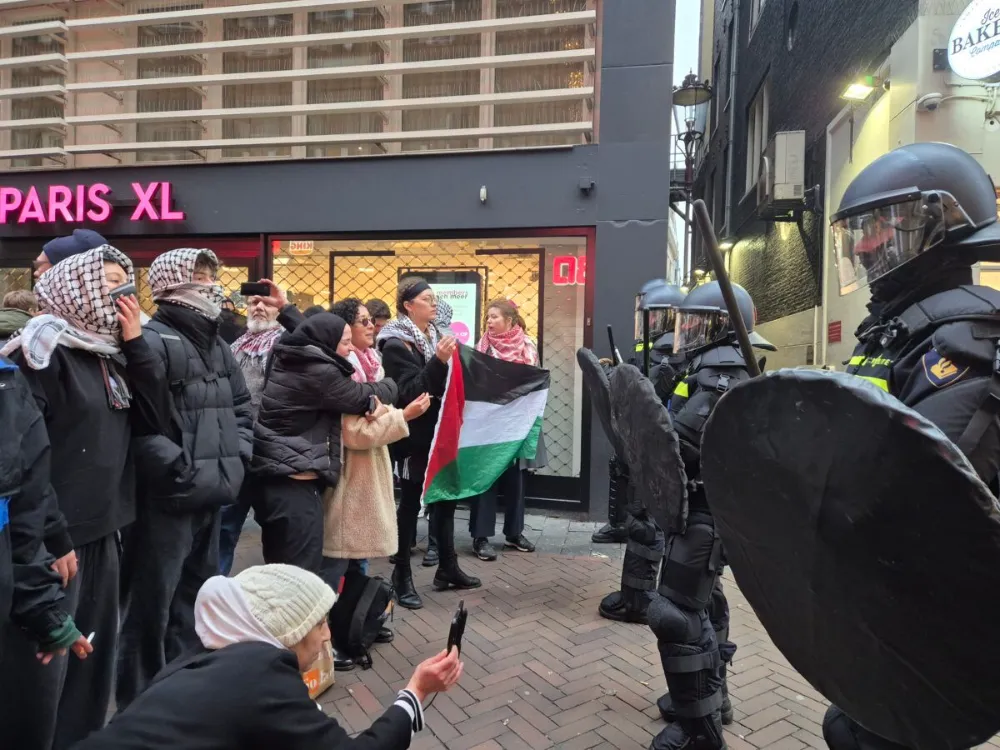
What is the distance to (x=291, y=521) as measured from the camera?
10.3 ft

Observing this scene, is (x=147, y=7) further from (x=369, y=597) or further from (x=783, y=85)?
(x=783, y=85)

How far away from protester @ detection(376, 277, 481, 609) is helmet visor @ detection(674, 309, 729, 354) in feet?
5.05

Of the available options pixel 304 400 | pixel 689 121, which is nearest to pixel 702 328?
pixel 304 400

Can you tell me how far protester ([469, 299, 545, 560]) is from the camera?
5.33 metres

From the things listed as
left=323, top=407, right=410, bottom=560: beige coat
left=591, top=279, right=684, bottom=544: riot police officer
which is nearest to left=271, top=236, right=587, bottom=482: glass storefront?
left=591, top=279, right=684, bottom=544: riot police officer

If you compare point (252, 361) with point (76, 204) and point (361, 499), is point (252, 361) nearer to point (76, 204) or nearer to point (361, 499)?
point (361, 499)

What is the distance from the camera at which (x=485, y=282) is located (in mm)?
7020

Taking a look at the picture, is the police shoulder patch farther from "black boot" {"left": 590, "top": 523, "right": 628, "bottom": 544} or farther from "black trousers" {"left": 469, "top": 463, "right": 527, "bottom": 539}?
"black boot" {"left": 590, "top": 523, "right": 628, "bottom": 544}

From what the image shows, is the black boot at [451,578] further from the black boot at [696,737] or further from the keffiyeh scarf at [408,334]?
the black boot at [696,737]

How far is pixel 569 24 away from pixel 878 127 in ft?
12.5

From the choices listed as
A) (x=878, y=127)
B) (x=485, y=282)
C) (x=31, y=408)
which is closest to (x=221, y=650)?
(x=31, y=408)

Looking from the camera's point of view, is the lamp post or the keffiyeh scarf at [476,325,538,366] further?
the lamp post

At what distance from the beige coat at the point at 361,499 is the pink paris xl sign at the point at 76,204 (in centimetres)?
495

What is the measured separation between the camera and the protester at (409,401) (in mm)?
4281
